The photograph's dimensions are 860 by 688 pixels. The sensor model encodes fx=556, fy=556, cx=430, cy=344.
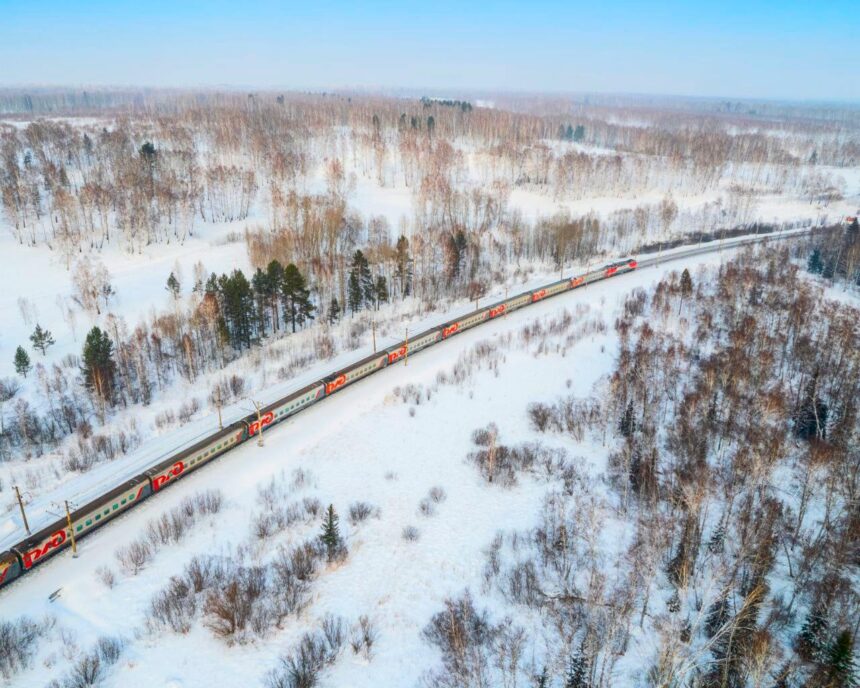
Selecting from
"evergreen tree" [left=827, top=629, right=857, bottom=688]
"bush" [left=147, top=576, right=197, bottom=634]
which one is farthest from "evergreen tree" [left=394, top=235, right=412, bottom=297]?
"evergreen tree" [left=827, top=629, right=857, bottom=688]

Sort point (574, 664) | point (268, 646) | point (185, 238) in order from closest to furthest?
point (574, 664), point (268, 646), point (185, 238)

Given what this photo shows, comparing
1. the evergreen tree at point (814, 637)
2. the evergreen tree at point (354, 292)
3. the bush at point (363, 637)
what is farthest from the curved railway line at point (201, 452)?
the evergreen tree at point (814, 637)

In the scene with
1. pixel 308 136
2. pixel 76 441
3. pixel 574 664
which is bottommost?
pixel 76 441

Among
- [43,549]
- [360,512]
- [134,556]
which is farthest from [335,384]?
[43,549]

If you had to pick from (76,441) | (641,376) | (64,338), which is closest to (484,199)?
(641,376)

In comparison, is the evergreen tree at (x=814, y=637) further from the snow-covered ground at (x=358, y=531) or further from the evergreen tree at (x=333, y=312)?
the evergreen tree at (x=333, y=312)

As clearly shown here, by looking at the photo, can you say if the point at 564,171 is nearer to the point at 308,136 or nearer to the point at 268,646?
→ the point at 308,136
